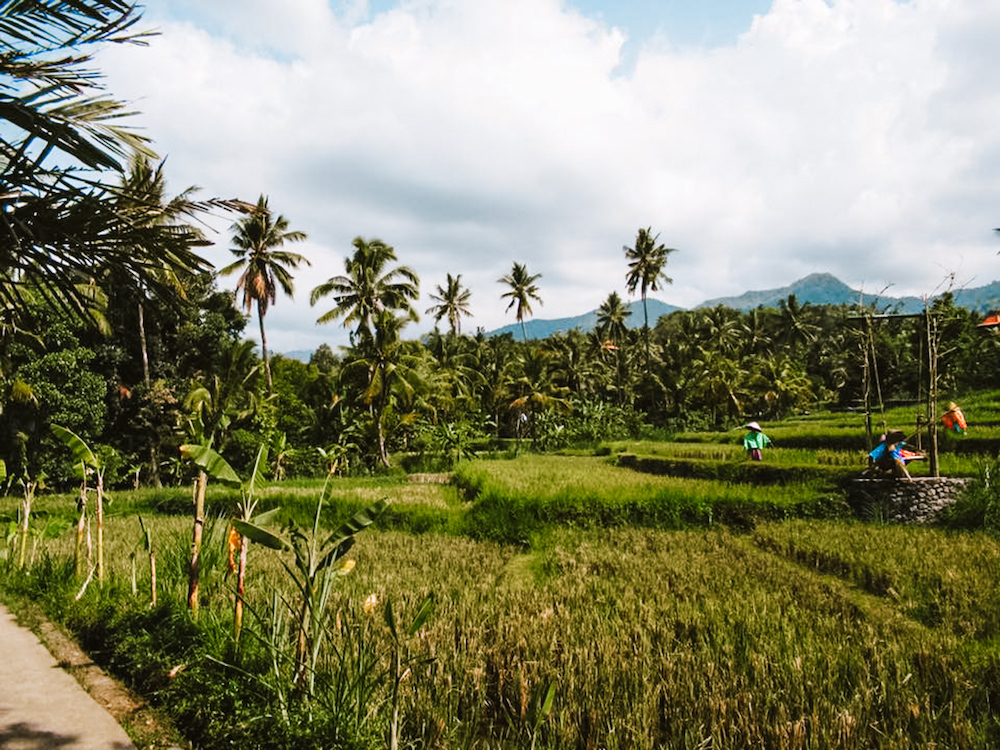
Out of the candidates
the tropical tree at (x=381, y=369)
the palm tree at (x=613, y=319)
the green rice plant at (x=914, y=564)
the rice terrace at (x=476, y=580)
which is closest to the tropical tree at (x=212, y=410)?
the rice terrace at (x=476, y=580)

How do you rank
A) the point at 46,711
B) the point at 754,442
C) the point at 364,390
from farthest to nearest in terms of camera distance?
the point at 364,390 < the point at 754,442 < the point at 46,711

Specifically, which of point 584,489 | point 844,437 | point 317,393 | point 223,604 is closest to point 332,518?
point 584,489

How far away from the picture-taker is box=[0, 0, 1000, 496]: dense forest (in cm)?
259

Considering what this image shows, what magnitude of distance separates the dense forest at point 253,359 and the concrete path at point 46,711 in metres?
1.96

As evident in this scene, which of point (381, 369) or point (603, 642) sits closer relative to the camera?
point (603, 642)

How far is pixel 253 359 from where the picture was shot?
26750 mm

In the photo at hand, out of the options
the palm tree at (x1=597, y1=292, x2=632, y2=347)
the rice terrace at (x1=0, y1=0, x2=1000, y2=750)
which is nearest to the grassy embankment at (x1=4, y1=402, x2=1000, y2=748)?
the rice terrace at (x1=0, y1=0, x2=1000, y2=750)

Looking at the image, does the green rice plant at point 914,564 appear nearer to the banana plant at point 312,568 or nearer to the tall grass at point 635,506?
the tall grass at point 635,506

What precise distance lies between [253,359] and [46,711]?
24557 millimetres

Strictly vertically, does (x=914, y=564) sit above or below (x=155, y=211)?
below

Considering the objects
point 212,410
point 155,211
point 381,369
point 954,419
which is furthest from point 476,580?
point 381,369

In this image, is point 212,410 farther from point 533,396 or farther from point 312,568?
point 533,396

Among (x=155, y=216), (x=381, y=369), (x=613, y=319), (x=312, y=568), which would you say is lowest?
(x=312, y=568)

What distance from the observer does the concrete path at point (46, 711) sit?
135 inches
